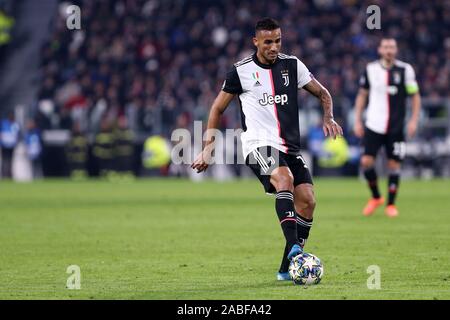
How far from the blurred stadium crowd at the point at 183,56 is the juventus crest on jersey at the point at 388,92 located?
12.7 metres

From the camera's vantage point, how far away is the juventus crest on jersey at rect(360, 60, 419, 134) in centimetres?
1505

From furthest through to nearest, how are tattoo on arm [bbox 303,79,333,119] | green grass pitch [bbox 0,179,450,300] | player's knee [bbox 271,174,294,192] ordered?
tattoo on arm [bbox 303,79,333,119] < player's knee [bbox 271,174,294,192] < green grass pitch [bbox 0,179,450,300]

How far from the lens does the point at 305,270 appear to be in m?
8.18

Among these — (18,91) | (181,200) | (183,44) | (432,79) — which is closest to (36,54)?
(18,91)

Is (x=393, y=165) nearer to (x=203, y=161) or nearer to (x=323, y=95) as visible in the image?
(x=323, y=95)

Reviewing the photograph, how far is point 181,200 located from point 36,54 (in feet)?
56.8

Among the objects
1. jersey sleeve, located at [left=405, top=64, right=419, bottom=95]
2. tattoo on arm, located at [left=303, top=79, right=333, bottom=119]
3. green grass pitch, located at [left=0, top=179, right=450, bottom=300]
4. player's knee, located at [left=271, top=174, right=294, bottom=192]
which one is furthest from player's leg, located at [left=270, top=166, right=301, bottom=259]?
jersey sleeve, located at [left=405, top=64, right=419, bottom=95]

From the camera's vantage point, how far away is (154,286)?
27.2 ft

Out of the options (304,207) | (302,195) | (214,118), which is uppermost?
(214,118)

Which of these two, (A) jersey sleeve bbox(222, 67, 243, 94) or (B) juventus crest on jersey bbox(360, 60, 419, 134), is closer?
(A) jersey sleeve bbox(222, 67, 243, 94)

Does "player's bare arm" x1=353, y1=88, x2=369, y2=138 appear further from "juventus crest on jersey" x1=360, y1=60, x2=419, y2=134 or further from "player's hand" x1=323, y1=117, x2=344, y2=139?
"player's hand" x1=323, y1=117, x2=344, y2=139

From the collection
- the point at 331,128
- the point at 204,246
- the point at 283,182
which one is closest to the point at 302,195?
the point at 283,182

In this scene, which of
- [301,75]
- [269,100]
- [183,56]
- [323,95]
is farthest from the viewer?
[183,56]

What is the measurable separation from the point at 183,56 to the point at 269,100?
77.9 feet
